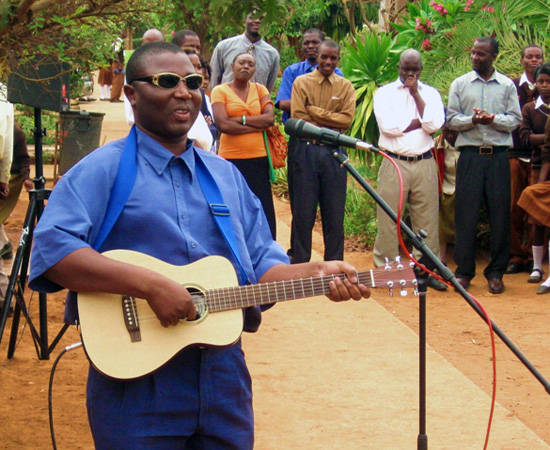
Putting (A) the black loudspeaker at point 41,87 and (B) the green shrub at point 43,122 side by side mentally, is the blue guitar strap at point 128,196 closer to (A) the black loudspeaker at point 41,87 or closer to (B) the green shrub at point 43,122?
(A) the black loudspeaker at point 41,87

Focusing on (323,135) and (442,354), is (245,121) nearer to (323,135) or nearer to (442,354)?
(442,354)

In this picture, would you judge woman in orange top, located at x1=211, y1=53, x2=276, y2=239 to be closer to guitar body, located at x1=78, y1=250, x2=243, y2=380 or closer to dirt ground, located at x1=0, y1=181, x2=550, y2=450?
dirt ground, located at x1=0, y1=181, x2=550, y2=450

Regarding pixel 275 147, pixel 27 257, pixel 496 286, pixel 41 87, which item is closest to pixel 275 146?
pixel 275 147

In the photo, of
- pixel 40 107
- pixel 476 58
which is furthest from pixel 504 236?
pixel 40 107

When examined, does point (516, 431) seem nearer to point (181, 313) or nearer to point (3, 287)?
point (181, 313)

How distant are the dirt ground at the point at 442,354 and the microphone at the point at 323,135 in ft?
6.44

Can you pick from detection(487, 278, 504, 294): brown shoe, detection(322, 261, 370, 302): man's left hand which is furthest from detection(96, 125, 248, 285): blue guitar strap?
detection(487, 278, 504, 294): brown shoe

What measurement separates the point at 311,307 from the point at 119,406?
529 centimetres

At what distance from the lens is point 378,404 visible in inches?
216

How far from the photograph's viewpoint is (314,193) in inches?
346

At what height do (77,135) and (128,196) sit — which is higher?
(128,196)

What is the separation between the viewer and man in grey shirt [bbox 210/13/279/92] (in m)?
9.70

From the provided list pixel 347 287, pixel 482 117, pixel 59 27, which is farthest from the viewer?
pixel 482 117

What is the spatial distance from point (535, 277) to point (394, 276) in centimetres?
620
